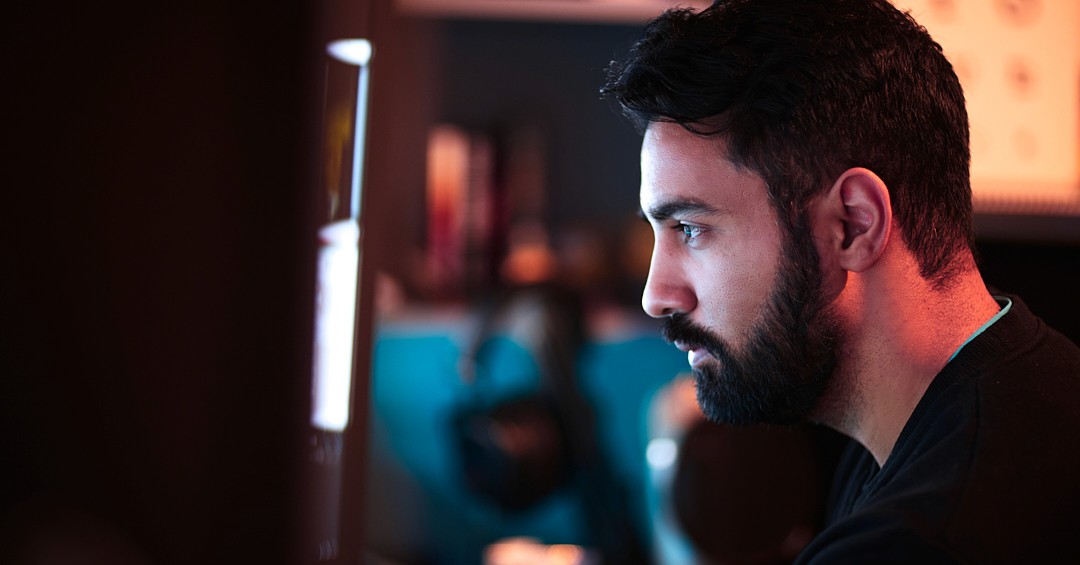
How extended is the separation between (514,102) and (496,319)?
593 millimetres

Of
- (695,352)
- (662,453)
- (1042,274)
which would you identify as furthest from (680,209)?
(1042,274)

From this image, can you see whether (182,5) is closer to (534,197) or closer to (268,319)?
(268,319)

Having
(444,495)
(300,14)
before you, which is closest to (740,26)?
(300,14)

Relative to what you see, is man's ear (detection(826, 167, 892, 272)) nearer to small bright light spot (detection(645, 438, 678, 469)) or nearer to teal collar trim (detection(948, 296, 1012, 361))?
teal collar trim (detection(948, 296, 1012, 361))

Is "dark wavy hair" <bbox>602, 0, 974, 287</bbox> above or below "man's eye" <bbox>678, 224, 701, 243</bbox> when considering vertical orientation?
above

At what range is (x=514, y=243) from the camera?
2061mm

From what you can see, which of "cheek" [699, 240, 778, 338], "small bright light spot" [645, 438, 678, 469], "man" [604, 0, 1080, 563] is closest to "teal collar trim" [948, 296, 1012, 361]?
"man" [604, 0, 1080, 563]

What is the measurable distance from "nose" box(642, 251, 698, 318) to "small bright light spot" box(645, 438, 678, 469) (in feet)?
1.93

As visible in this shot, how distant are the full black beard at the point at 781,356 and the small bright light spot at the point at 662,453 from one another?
1.83 feet

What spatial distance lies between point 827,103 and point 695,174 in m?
0.12

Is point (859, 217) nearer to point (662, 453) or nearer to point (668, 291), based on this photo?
point (668, 291)

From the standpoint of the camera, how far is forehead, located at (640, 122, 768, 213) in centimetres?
84

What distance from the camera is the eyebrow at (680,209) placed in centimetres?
85

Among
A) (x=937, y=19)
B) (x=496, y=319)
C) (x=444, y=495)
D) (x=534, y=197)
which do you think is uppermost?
(x=937, y=19)
